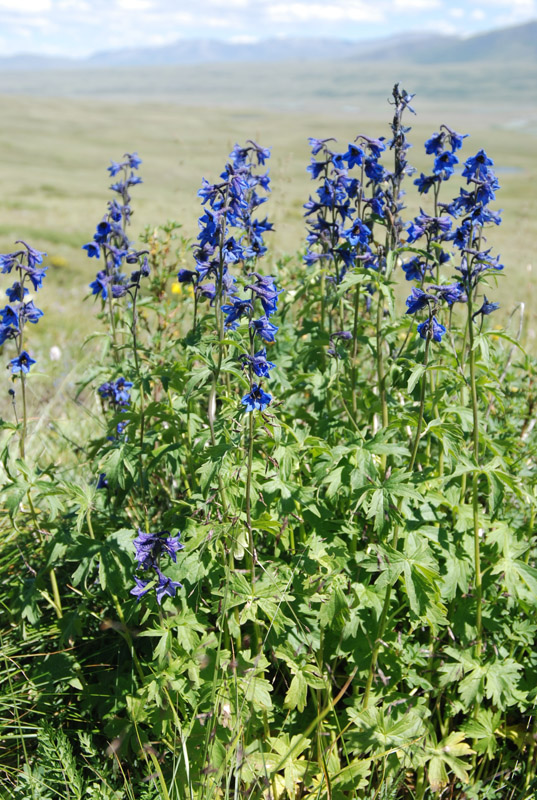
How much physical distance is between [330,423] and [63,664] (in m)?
1.90

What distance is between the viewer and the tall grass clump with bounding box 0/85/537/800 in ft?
9.90

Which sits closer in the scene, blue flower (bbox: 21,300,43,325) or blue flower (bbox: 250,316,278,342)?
blue flower (bbox: 250,316,278,342)

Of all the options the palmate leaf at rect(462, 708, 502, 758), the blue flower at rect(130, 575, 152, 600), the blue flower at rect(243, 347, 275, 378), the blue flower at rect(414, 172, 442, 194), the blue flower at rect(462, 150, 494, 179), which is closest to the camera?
the blue flower at rect(243, 347, 275, 378)

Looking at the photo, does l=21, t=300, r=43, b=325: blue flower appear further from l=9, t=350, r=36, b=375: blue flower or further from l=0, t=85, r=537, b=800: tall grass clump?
l=9, t=350, r=36, b=375: blue flower

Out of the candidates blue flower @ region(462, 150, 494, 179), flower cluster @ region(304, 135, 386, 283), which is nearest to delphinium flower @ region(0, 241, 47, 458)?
flower cluster @ region(304, 135, 386, 283)

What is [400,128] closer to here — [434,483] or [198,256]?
[198,256]

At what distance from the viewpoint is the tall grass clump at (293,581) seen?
302 cm

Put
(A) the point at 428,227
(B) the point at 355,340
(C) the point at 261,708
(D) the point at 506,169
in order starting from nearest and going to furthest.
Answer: (C) the point at 261,708 → (A) the point at 428,227 → (B) the point at 355,340 → (D) the point at 506,169

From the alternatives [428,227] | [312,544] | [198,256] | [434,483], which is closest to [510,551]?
[434,483]

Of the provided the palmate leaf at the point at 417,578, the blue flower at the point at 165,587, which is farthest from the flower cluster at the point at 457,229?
the blue flower at the point at 165,587

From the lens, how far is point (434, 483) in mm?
3533

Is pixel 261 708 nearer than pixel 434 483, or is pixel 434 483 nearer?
pixel 261 708

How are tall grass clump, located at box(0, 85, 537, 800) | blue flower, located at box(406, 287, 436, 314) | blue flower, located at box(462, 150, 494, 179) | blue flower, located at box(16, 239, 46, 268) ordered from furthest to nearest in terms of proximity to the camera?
blue flower, located at box(16, 239, 46, 268) < blue flower, located at box(462, 150, 494, 179) < blue flower, located at box(406, 287, 436, 314) < tall grass clump, located at box(0, 85, 537, 800)

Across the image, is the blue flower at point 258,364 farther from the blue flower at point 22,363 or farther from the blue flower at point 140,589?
the blue flower at point 22,363
